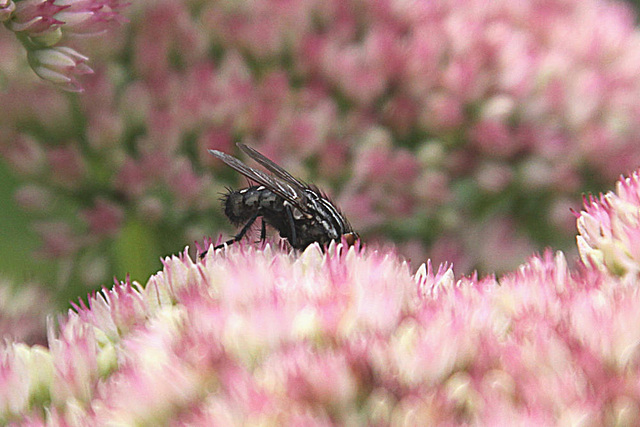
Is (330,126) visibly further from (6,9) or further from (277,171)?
(6,9)

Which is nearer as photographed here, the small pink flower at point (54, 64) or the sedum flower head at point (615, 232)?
the sedum flower head at point (615, 232)

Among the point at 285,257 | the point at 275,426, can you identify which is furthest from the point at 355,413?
the point at 285,257

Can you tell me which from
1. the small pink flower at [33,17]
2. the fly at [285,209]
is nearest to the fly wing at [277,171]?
the fly at [285,209]

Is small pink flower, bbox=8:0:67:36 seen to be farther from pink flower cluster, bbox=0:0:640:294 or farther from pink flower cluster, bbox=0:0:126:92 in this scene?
pink flower cluster, bbox=0:0:640:294

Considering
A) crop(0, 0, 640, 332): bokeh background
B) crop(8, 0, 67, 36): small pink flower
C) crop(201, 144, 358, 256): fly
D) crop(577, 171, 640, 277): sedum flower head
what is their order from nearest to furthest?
crop(577, 171, 640, 277): sedum flower head, crop(8, 0, 67, 36): small pink flower, crop(201, 144, 358, 256): fly, crop(0, 0, 640, 332): bokeh background

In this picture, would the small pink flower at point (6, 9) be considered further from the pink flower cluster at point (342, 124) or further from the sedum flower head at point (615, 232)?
the sedum flower head at point (615, 232)

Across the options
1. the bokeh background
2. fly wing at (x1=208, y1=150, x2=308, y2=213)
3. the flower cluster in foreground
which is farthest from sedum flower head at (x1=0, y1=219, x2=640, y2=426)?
the bokeh background
